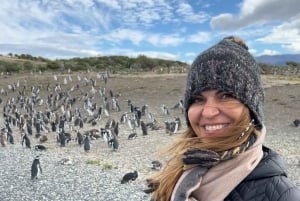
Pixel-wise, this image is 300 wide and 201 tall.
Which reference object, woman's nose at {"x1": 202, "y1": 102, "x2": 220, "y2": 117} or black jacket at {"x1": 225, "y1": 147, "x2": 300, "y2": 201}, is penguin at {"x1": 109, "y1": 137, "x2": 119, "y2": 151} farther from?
black jacket at {"x1": 225, "y1": 147, "x2": 300, "y2": 201}

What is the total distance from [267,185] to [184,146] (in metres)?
0.47

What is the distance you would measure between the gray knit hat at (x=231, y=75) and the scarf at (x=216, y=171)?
0.18m

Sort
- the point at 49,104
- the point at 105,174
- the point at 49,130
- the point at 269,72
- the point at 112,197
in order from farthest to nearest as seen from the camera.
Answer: the point at 269,72 → the point at 49,104 → the point at 49,130 → the point at 105,174 → the point at 112,197

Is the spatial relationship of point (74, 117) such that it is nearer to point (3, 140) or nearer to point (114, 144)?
point (3, 140)

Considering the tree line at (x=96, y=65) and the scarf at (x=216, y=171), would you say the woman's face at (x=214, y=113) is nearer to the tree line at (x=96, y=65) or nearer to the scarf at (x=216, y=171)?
the scarf at (x=216, y=171)

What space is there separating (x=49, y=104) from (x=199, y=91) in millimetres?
33371

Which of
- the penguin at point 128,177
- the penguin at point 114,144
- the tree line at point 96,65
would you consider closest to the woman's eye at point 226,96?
the penguin at point 128,177

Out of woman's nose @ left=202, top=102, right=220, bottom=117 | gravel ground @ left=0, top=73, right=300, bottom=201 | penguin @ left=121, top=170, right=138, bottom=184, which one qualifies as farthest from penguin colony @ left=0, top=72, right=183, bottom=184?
woman's nose @ left=202, top=102, right=220, bottom=117

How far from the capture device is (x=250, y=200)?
6.72ft

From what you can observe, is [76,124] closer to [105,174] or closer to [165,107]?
[165,107]

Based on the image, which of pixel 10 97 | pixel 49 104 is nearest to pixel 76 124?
pixel 49 104

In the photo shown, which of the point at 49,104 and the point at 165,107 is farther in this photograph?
the point at 49,104

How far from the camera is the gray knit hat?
7.41 ft

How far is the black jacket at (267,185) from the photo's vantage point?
2.00 metres
